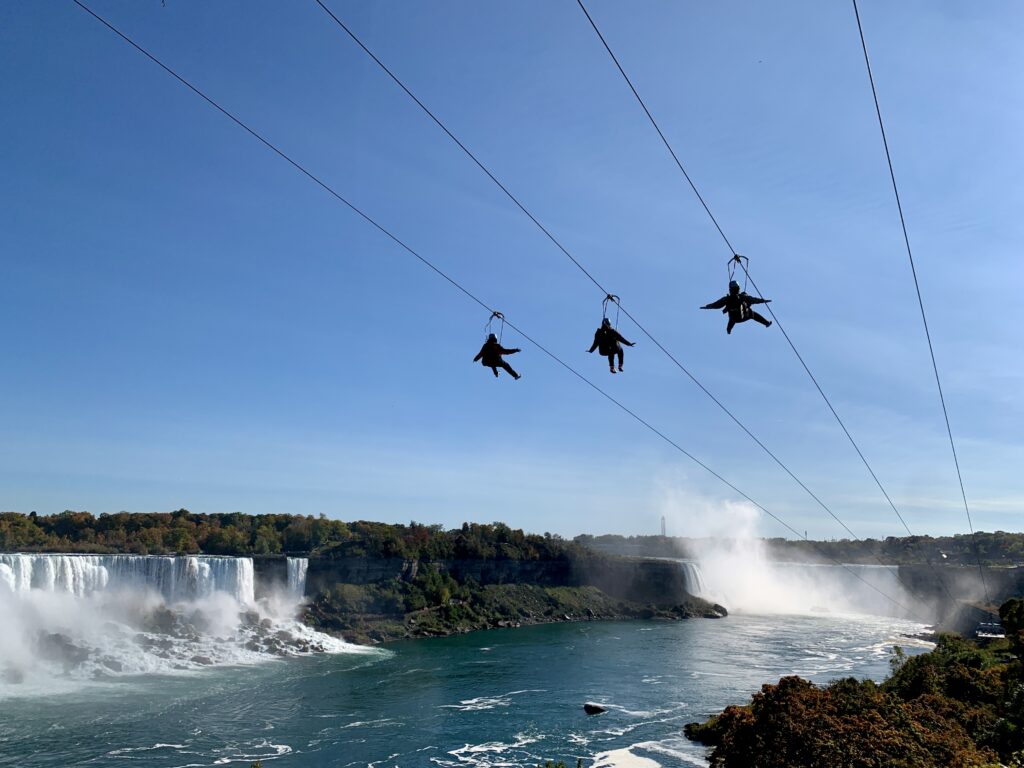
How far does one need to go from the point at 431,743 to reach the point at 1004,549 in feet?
339

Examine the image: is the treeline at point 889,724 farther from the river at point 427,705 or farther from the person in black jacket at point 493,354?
the person in black jacket at point 493,354

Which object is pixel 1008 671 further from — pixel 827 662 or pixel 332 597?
pixel 332 597

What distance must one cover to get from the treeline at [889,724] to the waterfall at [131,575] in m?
45.2

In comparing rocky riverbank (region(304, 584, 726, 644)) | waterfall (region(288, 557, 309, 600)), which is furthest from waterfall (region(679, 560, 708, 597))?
waterfall (region(288, 557, 309, 600))

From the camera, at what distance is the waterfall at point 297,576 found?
65312 mm

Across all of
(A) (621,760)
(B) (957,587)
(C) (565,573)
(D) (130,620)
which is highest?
(D) (130,620)

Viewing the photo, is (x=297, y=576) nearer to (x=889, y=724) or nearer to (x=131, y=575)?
(x=131, y=575)

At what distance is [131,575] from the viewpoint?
52938 millimetres

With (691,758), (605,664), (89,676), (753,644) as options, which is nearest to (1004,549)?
(753,644)

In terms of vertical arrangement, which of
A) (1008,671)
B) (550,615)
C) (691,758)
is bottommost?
(550,615)

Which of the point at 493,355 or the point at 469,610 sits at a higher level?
the point at 493,355

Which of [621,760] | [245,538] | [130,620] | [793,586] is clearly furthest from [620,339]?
[793,586]

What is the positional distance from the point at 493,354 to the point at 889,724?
621 inches

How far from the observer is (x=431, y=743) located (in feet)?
97.0
